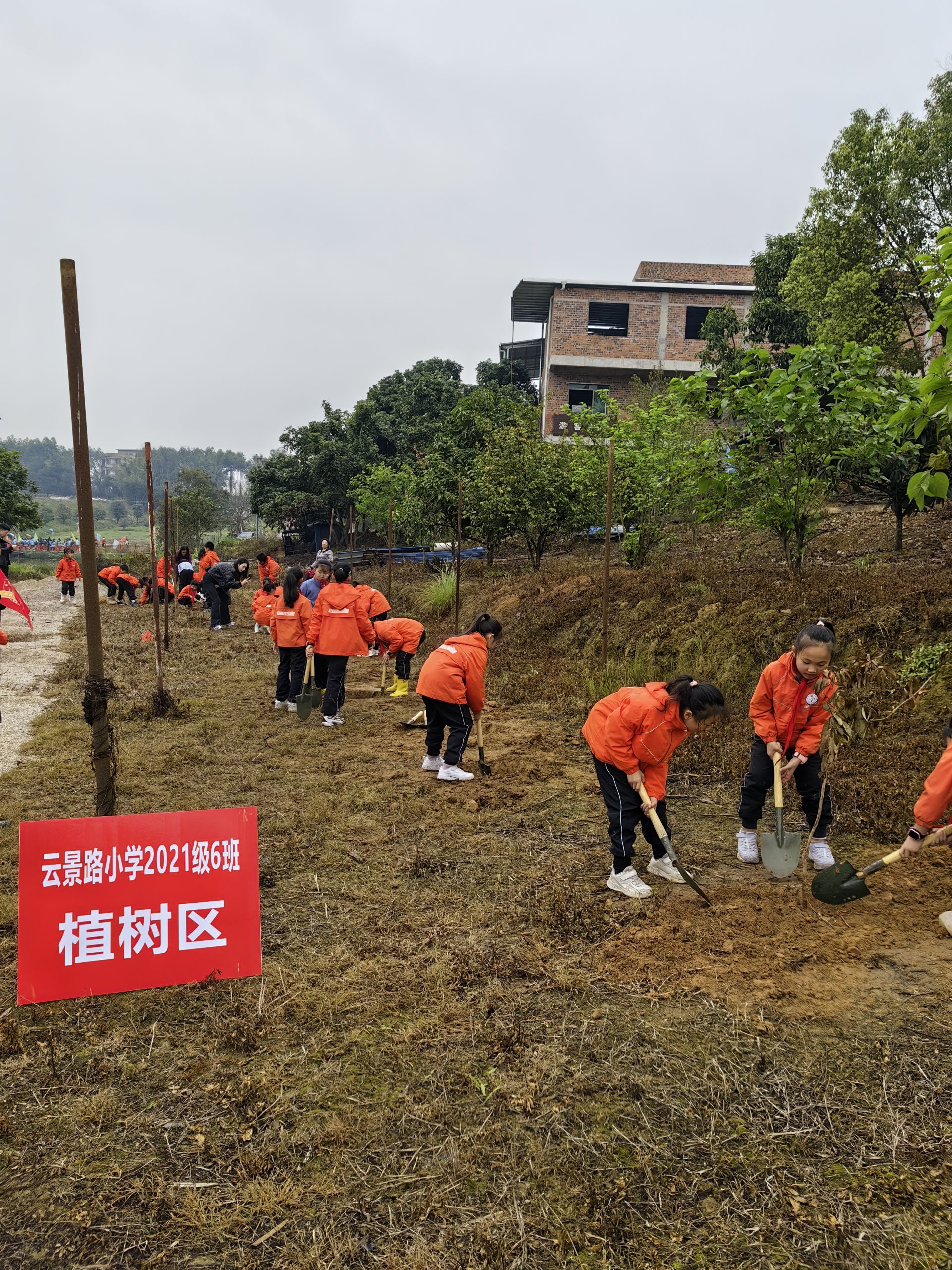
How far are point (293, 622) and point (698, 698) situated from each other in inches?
219

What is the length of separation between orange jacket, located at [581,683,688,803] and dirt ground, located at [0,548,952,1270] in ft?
2.40

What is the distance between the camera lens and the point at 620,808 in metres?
4.50

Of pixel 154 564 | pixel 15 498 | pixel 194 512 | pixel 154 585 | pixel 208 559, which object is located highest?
pixel 15 498

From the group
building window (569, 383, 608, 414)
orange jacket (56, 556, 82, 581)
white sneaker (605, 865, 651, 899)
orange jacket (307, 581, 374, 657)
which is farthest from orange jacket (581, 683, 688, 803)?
building window (569, 383, 608, 414)

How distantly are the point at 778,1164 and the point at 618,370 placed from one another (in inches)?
1195

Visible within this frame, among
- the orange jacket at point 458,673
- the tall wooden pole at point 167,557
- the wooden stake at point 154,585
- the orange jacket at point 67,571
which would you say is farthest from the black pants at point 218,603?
the orange jacket at point 458,673

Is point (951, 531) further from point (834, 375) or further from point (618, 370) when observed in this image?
point (618, 370)

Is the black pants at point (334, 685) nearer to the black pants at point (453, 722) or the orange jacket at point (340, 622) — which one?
the orange jacket at point (340, 622)

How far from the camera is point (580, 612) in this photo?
11242 mm

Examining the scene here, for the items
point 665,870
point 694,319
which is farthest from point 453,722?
point 694,319

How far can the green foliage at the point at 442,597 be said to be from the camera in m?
14.8

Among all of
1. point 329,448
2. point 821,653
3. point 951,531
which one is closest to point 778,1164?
point 821,653

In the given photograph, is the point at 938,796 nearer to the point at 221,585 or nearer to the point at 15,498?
the point at 221,585

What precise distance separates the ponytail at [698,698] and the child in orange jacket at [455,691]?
241 cm
